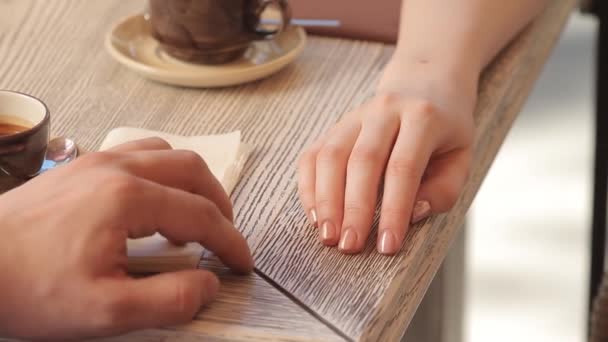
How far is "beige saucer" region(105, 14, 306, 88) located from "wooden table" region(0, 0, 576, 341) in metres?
0.02

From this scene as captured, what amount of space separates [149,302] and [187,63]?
0.46 metres

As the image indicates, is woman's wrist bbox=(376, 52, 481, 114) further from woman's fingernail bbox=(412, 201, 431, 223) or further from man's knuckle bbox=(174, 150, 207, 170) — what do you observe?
man's knuckle bbox=(174, 150, 207, 170)

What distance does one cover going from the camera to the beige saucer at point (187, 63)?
3.17 ft

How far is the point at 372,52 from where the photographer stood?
106 cm

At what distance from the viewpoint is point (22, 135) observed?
0.74 meters

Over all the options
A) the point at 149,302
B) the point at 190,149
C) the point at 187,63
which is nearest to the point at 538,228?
the point at 187,63

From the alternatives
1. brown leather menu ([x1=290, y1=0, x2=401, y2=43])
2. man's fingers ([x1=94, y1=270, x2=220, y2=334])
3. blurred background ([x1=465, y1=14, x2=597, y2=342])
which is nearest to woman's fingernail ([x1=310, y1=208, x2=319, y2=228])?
man's fingers ([x1=94, y1=270, x2=220, y2=334])

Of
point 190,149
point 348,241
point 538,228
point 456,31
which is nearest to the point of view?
point 348,241

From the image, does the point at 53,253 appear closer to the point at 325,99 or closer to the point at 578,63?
the point at 325,99

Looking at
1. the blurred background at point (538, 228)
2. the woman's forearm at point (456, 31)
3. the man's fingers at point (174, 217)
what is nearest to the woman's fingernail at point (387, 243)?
the man's fingers at point (174, 217)

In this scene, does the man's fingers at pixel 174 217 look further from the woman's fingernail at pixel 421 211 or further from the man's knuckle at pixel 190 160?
the woman's fingernail at pixel 421 211

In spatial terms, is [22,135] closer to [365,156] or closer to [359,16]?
[365,156]

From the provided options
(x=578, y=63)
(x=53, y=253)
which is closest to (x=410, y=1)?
(x=53, y=253)

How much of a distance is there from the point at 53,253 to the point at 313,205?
226mm
